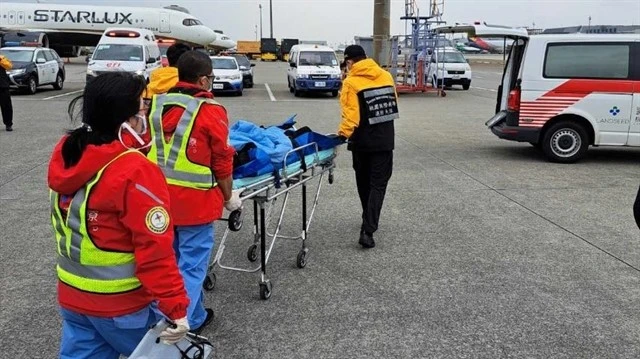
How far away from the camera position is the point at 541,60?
9.62 metres

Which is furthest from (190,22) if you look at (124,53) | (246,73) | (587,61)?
(587,61)

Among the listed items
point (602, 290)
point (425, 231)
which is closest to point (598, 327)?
point (602, 290)

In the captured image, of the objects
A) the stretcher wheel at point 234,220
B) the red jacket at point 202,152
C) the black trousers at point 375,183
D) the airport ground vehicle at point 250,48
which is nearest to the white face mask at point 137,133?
the red jacket at point 202,152

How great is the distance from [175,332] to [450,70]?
85.7 feet

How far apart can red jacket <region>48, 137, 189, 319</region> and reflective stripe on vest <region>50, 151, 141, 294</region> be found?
2cm

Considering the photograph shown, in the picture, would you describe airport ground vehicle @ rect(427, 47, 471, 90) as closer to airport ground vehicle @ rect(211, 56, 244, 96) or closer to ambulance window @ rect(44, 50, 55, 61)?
airport ground vehicle @ rect(211, 56, 244, 96)

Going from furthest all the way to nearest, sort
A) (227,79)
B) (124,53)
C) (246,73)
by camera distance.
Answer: (246,73) < (227,79) < (124,53)

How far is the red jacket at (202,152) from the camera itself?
323cm

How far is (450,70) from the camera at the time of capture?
26.8 metres

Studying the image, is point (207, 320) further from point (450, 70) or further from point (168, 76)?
point (450, 70)

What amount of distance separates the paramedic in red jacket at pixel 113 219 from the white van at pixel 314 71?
20.2 meters

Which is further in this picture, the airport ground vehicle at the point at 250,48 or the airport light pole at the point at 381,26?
the airport ground vehicle at the point at 250,48

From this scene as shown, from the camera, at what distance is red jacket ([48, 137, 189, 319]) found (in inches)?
80.2

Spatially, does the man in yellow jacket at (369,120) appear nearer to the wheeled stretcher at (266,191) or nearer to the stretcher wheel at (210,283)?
the wheeled stretcher at (266,191)
